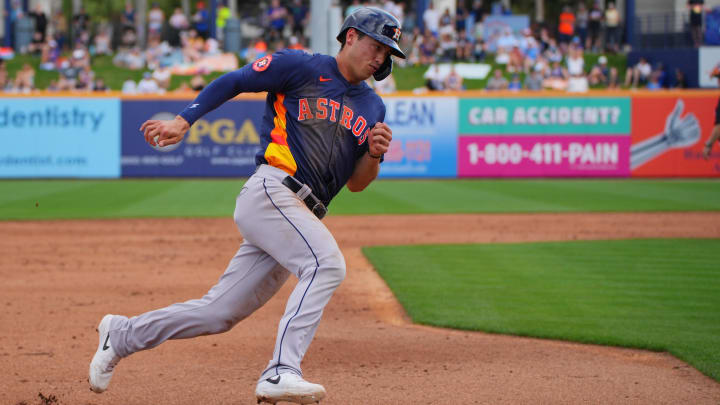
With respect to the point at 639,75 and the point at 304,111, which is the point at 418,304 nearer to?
the point at 304,111

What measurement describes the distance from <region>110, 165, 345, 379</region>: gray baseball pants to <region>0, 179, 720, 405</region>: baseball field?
22.0 inches

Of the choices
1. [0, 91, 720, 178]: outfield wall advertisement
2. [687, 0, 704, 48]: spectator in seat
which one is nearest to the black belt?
[0, 91, 720, 178]: outfield wall advertisement

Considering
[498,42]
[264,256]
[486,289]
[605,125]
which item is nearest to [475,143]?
[605,125]

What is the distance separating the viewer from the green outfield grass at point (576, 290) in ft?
21.2

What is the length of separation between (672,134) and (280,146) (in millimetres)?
19752

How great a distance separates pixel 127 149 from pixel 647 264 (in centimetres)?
1521

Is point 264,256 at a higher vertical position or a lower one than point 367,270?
Result: higher

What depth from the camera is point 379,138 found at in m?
4.41

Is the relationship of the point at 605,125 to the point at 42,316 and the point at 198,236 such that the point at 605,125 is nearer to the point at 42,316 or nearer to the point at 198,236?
the point at 198,236

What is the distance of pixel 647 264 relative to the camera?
9602 millimetres

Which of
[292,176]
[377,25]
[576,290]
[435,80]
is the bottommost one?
[576,290]

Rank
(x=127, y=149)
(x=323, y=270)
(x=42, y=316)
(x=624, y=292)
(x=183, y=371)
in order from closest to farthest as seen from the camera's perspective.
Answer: (x=323, y=270) → (x=183, y=371) → (x=42, y=316) → (x=624, y=292) → (x=127, y=149)

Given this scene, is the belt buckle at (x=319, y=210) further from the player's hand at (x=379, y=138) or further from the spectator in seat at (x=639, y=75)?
the spectator in seat at (x=639, y=75)

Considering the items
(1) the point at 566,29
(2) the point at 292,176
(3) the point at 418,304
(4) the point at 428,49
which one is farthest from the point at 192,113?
(1) the point at 566,29
